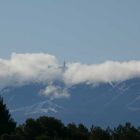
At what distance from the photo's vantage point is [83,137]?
6612 centimetres

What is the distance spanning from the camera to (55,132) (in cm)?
6719

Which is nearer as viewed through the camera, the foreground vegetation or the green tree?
the foreground vegetation

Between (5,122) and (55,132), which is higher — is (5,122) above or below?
above

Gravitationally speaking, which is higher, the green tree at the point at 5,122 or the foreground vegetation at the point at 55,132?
the green tree at the point at 5,122

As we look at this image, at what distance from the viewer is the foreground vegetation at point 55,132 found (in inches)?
2303

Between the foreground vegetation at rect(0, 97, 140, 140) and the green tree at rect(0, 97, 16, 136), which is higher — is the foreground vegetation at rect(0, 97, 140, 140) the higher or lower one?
the lower one

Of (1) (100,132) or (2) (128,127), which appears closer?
(1) (100,132)

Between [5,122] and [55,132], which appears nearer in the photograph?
[55,132]

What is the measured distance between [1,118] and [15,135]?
42.0ft

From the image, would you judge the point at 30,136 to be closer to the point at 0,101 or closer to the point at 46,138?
the point at 46,138

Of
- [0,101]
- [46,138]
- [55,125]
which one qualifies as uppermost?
[0,101]

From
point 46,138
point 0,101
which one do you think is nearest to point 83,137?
point 46,138

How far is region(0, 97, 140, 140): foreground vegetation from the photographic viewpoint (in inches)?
2303

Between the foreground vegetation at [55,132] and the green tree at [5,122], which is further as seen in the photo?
the green tree at [5,122]
